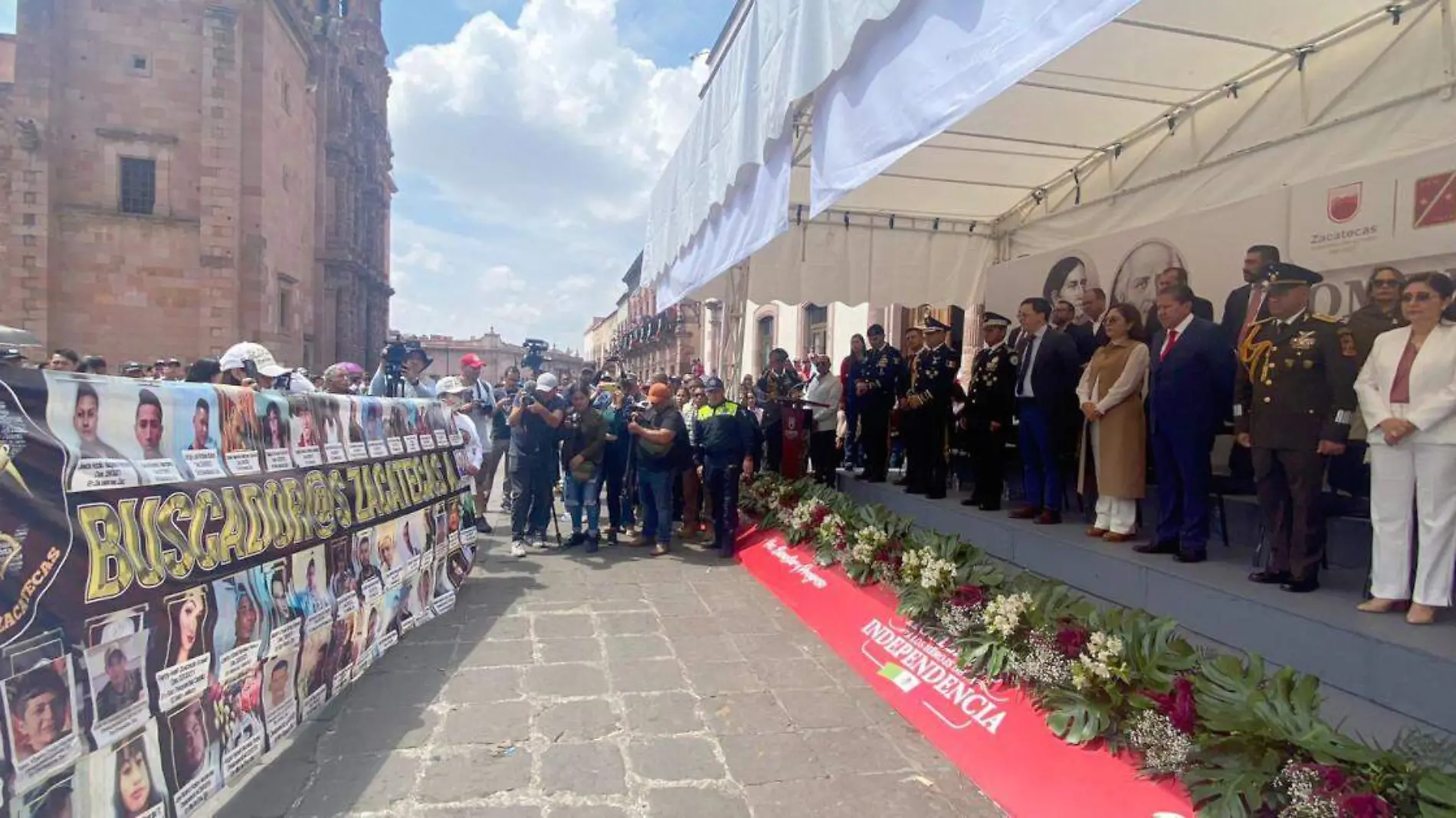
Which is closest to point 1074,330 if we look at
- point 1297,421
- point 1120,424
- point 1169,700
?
point 1120,424

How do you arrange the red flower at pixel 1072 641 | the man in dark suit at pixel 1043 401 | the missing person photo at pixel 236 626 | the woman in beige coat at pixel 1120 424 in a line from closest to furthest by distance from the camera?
the missing person photo at pixel 236 626 < the red flower at pixel 1072 641 < the woman in beige coat at pixel 1120 424 < the man in dark suit at pixel 1043 401

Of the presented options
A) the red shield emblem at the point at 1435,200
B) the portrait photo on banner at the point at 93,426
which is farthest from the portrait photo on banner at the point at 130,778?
the red shield emblem at the point at 1435,200

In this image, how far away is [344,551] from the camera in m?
4.11

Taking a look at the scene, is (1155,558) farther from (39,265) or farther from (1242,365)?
(39,265)

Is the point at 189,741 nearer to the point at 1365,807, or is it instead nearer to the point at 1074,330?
the point at 1365,807

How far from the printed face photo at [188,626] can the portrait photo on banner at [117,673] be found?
115 millimetres

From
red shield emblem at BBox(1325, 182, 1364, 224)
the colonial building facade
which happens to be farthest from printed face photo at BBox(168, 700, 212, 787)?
the colonial building facade

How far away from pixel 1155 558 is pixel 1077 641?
1.28 meters

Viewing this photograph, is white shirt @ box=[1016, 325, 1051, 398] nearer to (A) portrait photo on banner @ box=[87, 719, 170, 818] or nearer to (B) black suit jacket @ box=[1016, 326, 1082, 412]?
(B) black suit jacket @ box=[1016, 326, 1082, 412]

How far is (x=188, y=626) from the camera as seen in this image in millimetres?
2738

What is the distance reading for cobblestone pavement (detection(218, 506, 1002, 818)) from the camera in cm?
312

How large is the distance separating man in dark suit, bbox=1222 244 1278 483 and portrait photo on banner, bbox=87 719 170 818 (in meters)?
6.17

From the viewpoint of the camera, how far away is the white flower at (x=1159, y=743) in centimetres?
265

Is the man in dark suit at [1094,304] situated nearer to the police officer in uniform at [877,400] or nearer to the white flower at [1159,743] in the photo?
the police officer in uniform at [877,400]
